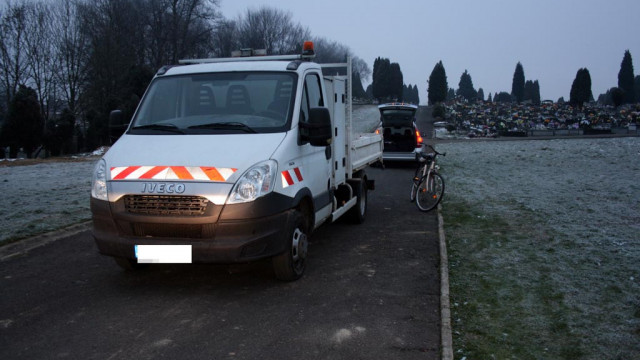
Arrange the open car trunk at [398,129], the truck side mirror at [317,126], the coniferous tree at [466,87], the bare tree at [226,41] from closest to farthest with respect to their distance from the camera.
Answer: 1. the truck side mirror at [317,126]
2. the open car trunk at [398,129]
3. the bare tree at [226,41]
4. the coniferous tree at [466,87]

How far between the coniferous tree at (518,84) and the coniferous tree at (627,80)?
26.9m

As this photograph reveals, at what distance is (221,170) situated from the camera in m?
4.87

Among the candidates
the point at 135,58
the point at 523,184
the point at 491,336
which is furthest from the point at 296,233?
the point at 135,58

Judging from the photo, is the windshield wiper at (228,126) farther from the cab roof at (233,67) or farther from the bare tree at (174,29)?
the bare tree at (174,29)

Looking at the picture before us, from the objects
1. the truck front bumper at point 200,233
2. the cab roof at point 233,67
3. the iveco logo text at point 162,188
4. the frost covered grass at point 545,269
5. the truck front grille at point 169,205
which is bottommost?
the frost covered grass at point 545,269

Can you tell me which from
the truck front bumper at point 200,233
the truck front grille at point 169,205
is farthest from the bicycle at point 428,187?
the truck front grille at point 169,205

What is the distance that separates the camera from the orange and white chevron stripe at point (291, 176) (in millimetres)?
5246

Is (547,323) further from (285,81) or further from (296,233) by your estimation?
(285,81)

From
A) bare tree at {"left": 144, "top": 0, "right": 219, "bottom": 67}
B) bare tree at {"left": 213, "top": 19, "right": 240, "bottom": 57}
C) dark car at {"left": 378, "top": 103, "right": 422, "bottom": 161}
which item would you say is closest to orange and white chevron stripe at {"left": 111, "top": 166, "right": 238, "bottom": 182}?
dark car at {"left": 378, "top": 103, "right": 422, "bottom": 161}

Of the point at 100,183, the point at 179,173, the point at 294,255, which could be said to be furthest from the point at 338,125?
the point at 100,183

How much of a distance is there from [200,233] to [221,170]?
604 mm

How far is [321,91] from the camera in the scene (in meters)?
6.83

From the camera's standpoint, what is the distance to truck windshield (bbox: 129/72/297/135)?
5637mm

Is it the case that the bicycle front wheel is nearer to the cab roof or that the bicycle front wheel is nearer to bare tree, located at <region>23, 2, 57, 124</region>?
the cab roof
